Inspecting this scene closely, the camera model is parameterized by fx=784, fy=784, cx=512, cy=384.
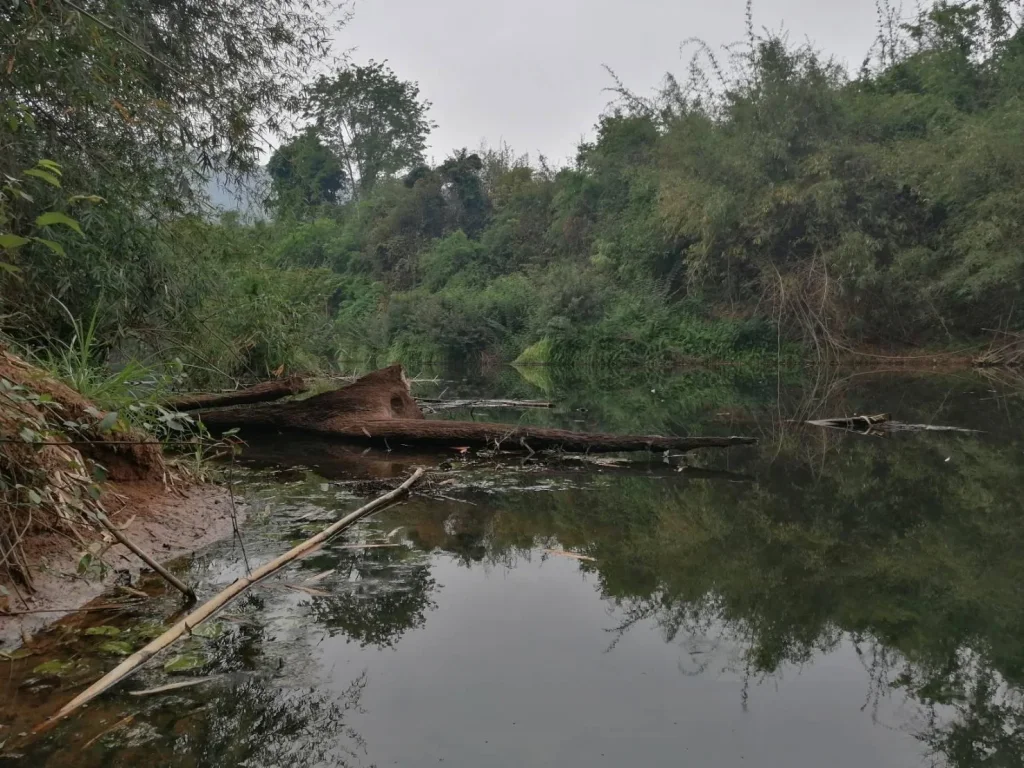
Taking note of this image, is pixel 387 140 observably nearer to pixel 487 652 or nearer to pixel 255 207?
pixel 255 207

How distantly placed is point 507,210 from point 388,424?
30438 millimetres

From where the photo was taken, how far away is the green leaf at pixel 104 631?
273 centimetres

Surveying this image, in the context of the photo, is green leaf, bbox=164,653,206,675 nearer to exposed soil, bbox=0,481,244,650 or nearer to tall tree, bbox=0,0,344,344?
exposed soil, bbox=0,481,244,650

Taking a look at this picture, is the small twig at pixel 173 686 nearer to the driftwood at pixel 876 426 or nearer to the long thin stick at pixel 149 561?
the long thin stick at pixel 149 561

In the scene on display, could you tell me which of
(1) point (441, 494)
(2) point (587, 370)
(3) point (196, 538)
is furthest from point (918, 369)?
(3) point (196, 538)

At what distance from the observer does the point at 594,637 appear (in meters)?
2.89

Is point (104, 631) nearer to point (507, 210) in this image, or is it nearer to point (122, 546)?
point (122, 546)

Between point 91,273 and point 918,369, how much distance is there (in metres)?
17.8

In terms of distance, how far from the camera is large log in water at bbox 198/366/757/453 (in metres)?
6.56

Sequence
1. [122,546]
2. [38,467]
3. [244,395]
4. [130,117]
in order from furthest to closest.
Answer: [244,395], [130,117], [122,546], [38,467]

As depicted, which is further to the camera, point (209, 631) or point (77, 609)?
point (77, 609)

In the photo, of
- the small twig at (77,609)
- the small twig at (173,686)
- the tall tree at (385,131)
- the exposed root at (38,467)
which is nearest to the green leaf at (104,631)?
the small twig at (77,609)

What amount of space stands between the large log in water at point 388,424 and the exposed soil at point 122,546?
2226 mm

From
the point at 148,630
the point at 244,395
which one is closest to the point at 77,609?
the point at 148,630
